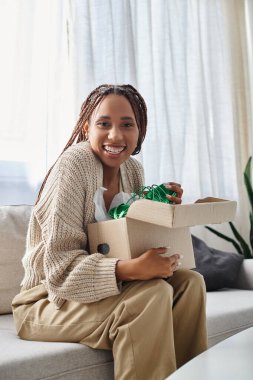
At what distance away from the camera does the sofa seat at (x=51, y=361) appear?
1.34 meters

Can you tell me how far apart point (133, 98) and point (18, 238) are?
682 millimetres

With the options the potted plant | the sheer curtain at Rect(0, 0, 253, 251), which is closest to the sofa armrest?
the potted plant

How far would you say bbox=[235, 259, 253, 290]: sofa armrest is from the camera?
2606 millimetres

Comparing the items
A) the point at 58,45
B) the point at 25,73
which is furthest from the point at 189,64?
the point at 25,73

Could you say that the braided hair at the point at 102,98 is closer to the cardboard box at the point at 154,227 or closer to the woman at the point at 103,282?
the woman at the point at 103,282

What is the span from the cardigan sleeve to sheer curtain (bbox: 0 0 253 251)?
0.98 meters

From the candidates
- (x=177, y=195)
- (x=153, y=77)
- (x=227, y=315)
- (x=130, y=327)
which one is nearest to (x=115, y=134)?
(x=177, y=195)

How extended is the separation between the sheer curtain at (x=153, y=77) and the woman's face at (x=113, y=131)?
0.91m

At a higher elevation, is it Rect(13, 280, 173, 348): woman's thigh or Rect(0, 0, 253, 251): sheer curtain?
Rect(0, 0, 253, 251): sheer curtain

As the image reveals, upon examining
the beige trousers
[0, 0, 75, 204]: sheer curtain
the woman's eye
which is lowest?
the beige trousers

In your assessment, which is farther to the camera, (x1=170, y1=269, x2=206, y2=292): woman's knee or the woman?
(x1=170, y1=269, x2=206, y2=292): woman's knee

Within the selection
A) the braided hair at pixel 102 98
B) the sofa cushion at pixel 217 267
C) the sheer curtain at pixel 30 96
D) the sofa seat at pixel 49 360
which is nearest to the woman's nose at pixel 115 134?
the braided hair at pixel 102 98

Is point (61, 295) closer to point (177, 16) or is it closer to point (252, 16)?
point (177, 16)

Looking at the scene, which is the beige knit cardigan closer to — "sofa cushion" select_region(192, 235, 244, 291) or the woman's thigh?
the woman's thigh
